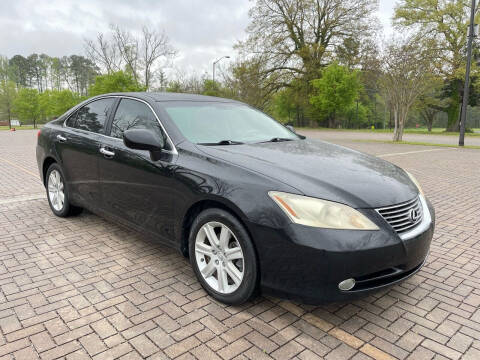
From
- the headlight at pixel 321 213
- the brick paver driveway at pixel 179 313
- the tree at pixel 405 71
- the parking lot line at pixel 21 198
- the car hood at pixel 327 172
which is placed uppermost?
the tree at pixel 405 71

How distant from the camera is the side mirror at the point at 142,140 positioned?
296cm

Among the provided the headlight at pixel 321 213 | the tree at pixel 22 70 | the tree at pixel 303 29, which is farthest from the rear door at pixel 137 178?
the tree at pixel 22 70

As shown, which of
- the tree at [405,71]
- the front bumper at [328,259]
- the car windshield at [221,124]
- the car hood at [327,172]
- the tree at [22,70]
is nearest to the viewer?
the front bumper at [328,259]

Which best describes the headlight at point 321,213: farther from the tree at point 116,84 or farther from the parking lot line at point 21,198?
the tree at point 116,84

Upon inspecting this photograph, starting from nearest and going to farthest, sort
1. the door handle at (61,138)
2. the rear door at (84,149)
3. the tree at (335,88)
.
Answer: the rear door at (84,149) → the door handle at (61,138) → the tree at (335,88)

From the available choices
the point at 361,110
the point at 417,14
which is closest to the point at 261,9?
the point at 417,14

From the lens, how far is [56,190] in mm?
4773

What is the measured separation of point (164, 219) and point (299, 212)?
132cm

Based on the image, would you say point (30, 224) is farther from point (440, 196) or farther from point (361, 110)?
point (361, 110)

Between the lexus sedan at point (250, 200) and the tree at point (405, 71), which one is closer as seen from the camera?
the lexus sedan at point (250, 200)

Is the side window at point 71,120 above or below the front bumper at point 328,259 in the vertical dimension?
above

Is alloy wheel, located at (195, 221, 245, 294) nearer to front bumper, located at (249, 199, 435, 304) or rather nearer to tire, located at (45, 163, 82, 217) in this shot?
front bumper, located at (249, 199, 435, 304)

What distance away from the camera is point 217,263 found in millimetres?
2727

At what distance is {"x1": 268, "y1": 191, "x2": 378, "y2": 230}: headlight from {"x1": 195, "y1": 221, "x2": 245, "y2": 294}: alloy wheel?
1.61 feet
